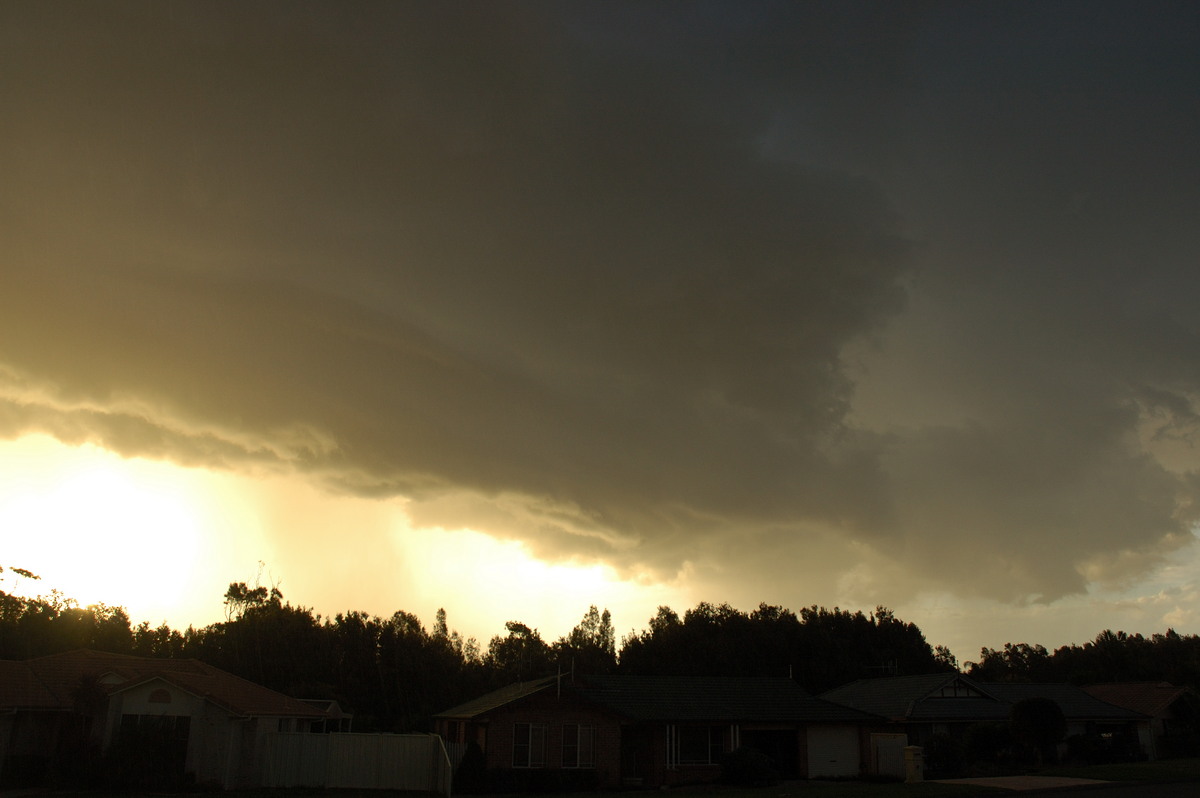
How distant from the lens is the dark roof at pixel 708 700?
152 feet

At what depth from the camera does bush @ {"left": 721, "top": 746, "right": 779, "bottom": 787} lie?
42.8 m

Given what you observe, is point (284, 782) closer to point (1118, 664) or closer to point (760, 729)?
point (760, 729)

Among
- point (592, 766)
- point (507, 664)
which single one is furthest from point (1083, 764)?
point (507, 664)

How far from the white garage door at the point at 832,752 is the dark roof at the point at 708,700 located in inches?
39.9

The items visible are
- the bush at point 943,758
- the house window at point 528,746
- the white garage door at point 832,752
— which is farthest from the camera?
the bush at point 943,758

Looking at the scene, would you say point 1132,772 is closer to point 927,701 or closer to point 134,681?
point 927,701

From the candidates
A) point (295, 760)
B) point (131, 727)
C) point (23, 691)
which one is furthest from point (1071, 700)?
point (23, 691)

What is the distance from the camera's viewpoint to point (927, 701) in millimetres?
54188

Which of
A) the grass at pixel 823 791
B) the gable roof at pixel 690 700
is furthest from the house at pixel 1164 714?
the gable roof at pixel 690 700

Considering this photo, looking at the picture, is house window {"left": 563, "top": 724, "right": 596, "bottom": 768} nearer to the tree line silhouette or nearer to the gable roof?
the gable roof

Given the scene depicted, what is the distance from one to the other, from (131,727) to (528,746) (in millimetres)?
17405

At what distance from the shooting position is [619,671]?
4031 inches

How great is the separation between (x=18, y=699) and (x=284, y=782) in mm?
11312

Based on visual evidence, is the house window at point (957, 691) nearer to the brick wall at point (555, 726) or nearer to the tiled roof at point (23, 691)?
the brick wall at point (555, 726)
